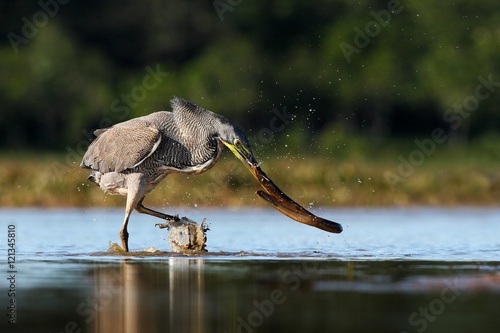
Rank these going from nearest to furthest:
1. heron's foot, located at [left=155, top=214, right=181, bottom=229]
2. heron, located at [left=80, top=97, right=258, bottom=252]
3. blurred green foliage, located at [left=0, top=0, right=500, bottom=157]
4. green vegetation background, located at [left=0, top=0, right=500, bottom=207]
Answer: heron, located at [left=80, top=97, right=258, bottom=252]
heron's foot, located at [left=155, top=214, right=181, bottom=229]
green vegetation background, located at [left=0, top=0, right=500, bottom=207]
blurred green foliage, located at [left=0, top=0, right=500, bottom=157]

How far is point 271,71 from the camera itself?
48969 millimetres

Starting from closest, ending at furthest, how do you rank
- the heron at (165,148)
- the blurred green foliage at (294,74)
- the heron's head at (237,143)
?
1. the heron's head at (237,143)
2. the heron at (165,148)
3. the blurred green foliage at (294,74)

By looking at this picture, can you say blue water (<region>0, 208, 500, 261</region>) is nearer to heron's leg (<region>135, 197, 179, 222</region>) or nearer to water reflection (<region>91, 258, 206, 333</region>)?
heron's leg (<region>135, 197, 179, 222</region>)

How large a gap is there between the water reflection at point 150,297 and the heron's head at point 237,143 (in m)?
1.23

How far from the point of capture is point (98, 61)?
164 ft

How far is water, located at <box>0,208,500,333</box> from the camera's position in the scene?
10.0 meters

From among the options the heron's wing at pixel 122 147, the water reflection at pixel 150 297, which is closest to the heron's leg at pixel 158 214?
the heron's wing at pixel 122 147

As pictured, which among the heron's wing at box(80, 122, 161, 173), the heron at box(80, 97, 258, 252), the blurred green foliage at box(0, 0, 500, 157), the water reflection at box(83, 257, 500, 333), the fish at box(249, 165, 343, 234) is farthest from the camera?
the blurred green foliage at box(0, 0, 500, 157)

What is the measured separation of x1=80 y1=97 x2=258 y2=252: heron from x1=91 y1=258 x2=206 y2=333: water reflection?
123cm

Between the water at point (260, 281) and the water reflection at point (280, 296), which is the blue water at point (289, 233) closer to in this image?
the water at point (260, 281)

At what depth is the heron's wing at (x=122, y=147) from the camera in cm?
1499

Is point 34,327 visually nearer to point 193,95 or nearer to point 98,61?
point 193,95

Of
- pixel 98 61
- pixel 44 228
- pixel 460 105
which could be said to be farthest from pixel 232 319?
pixel 98 61

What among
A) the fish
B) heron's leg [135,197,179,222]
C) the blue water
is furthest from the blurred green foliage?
the fish
